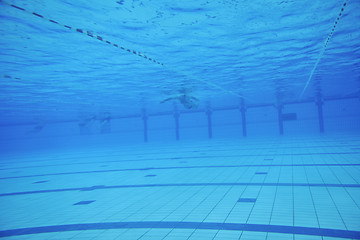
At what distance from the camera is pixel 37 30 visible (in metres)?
4.22

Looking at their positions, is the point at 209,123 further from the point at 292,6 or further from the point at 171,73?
the point at 292,6

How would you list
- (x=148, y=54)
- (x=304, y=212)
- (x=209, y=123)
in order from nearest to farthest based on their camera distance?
(x=304, y=212), (x=148, y=54), (x=209, y=123)

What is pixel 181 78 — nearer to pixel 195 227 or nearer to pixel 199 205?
pixel 199 205

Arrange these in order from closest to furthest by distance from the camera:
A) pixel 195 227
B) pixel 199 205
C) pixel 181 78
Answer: pixel 195 227
pixel 199 205
pixel 181 78

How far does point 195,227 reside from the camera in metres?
3.86

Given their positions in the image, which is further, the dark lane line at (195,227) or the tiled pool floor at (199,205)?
the tiled pool floor at (199,205)

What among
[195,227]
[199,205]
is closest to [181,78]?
[199,205]

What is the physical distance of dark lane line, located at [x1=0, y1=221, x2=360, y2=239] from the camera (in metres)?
3.34

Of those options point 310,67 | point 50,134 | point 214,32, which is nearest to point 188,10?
point 214,32

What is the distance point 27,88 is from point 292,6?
982 centimetres

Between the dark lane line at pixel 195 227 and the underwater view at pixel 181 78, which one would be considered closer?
the dark lane line at pixel 195 227

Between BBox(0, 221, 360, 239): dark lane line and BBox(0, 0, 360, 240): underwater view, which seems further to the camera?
BBox(0, 0, 360, 240): underwater view

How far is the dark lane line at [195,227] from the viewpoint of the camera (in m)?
3.34

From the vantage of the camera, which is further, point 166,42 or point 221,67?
point 221,67
